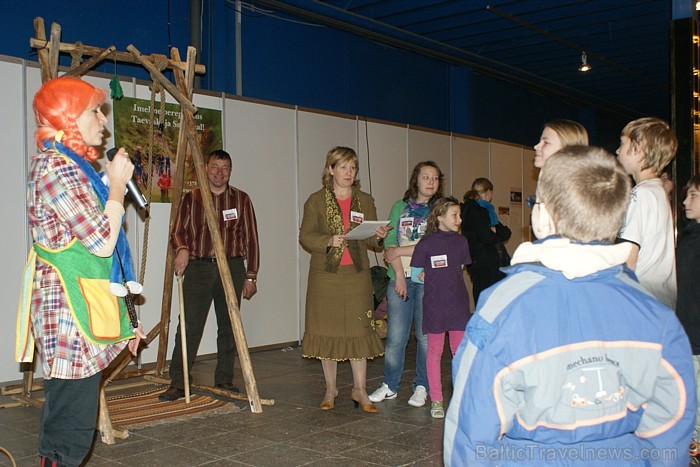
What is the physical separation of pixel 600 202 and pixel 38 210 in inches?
68.3

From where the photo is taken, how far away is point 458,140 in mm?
9281

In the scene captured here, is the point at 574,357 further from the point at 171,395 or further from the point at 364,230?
the point at 171,395

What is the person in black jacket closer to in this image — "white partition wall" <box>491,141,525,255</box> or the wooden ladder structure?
the wooden ladder structure

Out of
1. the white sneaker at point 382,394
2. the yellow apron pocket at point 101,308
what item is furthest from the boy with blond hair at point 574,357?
the white sneaker at point 382,394

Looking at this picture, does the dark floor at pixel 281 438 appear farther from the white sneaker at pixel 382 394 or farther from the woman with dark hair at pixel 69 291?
the woman with dark hair at pixel 69 291

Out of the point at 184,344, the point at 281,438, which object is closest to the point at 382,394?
the point at 281,438

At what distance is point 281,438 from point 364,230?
4.17 ft

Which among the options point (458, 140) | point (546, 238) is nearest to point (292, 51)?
point (458, 140)

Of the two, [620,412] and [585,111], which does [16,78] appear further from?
[585,111]

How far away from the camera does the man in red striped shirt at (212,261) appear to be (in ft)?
15.9

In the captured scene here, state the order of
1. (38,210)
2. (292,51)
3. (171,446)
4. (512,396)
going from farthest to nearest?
1. (292,51)
2. (171,446)
3. (38,210)
4. (512,396)

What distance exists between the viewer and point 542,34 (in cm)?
981

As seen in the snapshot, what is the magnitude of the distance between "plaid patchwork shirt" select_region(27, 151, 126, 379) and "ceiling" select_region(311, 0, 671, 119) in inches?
251

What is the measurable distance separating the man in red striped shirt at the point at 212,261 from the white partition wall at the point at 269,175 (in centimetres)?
86
